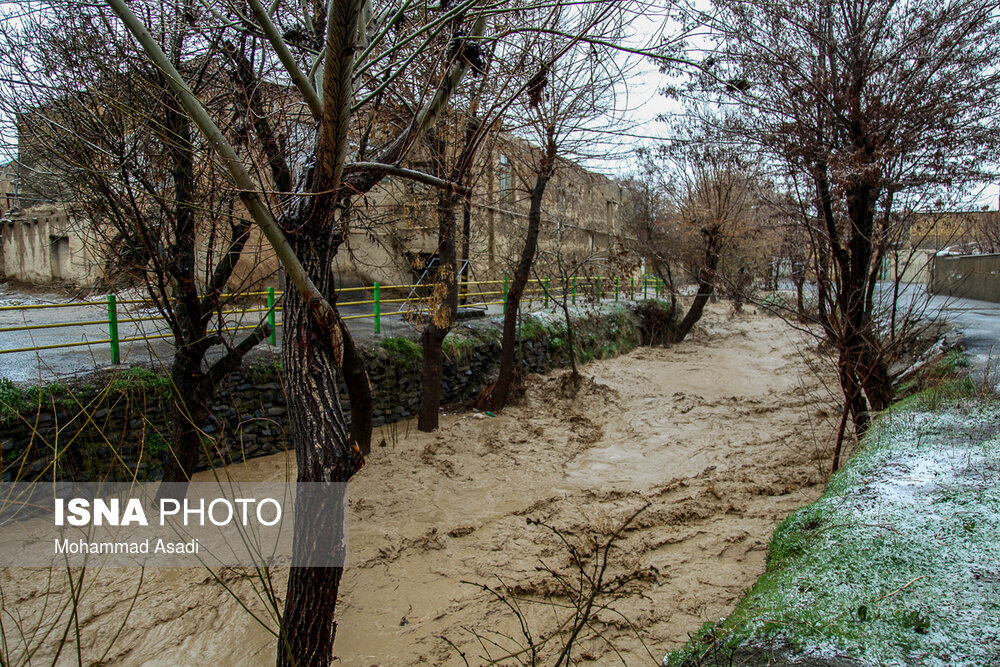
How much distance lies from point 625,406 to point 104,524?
839 cm

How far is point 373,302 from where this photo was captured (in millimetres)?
9516

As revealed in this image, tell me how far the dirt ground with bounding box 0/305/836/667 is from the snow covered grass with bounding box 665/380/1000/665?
29.0 inches

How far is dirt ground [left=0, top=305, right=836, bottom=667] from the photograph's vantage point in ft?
13.5

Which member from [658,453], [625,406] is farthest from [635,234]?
[658,453]

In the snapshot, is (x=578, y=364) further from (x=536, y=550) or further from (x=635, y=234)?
(x=536, y=550)

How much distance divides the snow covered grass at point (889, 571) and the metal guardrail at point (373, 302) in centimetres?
370

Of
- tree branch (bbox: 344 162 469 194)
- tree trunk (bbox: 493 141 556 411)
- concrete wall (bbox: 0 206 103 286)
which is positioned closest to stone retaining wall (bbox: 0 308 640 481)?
tree trunk (bbox: 493 141 556 411)

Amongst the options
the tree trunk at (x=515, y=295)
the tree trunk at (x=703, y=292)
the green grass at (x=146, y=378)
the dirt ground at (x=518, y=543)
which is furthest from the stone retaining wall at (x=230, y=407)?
the tree trunk at (x=703, y=292)

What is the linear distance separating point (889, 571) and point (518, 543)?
318cm

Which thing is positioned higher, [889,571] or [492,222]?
[492,222]

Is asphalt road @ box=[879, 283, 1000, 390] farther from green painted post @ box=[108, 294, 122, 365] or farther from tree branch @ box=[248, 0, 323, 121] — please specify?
green painted post @ box=[108, 294, 122, 365]

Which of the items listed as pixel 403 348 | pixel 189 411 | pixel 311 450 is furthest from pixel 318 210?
pixel 403 348

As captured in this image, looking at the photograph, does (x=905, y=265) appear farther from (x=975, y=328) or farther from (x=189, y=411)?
(x=975, y=328)

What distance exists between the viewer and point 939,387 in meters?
6.66
